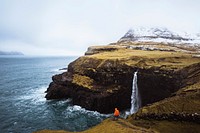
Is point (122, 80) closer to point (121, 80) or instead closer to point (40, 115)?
point (121, 80)

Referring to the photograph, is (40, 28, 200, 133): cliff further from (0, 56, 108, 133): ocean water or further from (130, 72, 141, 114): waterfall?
(0, 56, 108, 133): ocean water

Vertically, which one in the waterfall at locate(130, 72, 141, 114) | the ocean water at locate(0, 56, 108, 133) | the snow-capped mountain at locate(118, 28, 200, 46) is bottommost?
the ocean water at locate(0, 56, 108, 133)

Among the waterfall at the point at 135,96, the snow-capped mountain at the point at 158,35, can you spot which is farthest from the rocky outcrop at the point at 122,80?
the snow-capped mountain at the point at 158,35

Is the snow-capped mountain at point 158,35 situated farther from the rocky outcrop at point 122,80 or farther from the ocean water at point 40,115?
the ocean water at point 40,115

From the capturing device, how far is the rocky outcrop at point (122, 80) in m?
49.4

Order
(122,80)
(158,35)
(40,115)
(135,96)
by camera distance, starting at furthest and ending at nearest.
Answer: (158,35)
(122,80)
(135,96)
(40,115)

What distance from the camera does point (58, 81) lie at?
65625 millimetres

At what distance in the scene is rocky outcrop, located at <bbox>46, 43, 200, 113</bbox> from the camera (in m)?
49.4

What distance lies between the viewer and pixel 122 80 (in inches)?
2135

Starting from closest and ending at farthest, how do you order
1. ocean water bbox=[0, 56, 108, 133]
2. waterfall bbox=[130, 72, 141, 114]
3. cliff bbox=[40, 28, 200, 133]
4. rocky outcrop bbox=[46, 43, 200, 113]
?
ocean water bbox=[0, 56, 108, 133] < cliff bbox=[40, 28, 200, 133] < rocky outcrop bbox=[46, 43, 200, 113] < waterfall bbox=[130, 72, 141, 114]

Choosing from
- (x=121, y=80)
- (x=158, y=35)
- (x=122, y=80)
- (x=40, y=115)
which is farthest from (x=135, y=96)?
(x=158, y=35)

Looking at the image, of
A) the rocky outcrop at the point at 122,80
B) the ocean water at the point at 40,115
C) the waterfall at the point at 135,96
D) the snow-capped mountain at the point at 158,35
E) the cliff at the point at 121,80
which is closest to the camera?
the ocean water at the point at 40,115

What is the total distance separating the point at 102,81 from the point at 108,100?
5.61 meters

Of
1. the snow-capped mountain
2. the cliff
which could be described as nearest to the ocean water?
the cliff
